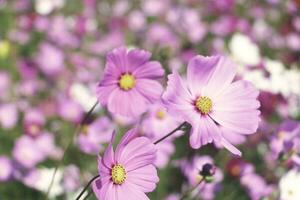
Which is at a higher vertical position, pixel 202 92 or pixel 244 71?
pixel 244 71

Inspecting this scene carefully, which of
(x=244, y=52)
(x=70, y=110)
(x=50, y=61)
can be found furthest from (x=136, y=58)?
(x=50, y=61)

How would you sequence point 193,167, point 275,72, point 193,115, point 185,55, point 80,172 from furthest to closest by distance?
point 185,55
point 275,72
point 80,172
point 193,167
point 193,115

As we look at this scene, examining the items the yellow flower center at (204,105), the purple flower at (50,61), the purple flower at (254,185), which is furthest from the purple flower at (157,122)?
the purple flower at (50,61)

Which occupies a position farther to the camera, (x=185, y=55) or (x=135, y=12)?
(x=135, y=12)

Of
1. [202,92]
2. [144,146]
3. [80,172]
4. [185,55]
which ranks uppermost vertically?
[185,55]

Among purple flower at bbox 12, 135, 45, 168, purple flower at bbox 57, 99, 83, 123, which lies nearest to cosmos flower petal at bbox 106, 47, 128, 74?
purple flower at bbox 12, 135, 45, 168

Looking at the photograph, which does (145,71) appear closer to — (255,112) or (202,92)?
(202,92)

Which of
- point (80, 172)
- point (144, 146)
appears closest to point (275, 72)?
point (80, 172)

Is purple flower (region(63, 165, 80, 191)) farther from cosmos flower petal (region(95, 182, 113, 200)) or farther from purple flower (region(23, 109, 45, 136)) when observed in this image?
cosmos flower petal (region(95, 182, 113, 200))

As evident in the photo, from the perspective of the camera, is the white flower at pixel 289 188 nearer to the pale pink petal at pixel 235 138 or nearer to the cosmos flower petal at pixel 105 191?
the pale pink petal at pixel 235 138
